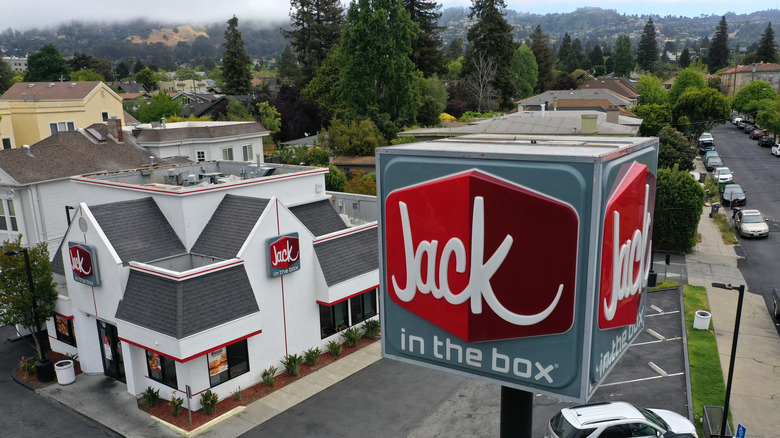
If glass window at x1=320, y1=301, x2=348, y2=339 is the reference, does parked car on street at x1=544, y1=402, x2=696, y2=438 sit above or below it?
above

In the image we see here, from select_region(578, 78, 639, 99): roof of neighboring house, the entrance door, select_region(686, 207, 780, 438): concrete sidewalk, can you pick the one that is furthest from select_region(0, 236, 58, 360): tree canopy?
select_region(578, 78, 639, 99): roof of neighboring house

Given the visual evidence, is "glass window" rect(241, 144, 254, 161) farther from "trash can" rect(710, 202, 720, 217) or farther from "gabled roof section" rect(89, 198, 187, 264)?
"trash can" rect(710, 202, 720, 217)

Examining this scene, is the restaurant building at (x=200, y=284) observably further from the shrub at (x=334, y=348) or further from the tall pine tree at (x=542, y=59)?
the tall pine tree at (x=542, y=59)

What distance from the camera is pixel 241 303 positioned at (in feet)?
66.3

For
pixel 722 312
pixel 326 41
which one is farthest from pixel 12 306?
pixel 326 41

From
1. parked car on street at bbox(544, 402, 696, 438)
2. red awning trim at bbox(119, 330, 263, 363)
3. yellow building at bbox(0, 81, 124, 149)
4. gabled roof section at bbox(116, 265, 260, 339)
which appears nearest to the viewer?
parked car on street at bbox(544, 402, 696, 438)

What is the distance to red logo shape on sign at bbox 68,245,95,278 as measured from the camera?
20.9 meters

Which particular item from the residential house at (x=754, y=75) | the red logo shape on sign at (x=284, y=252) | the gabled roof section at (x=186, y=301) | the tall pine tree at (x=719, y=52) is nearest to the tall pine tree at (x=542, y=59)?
the residential house at (x=754, y=75)

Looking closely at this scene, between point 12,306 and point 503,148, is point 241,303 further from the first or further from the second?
point 503,148

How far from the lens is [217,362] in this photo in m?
20.1

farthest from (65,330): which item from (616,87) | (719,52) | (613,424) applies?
(719,52)

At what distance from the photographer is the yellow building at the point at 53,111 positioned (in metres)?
51.0

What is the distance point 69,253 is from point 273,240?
810cm

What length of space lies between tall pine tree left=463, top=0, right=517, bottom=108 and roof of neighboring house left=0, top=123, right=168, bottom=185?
230 feet
